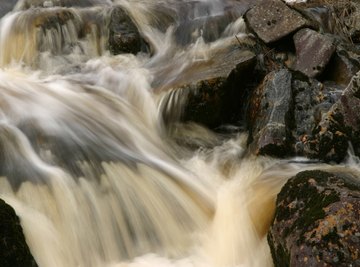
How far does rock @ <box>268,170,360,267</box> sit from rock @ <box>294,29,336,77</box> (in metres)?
2.68

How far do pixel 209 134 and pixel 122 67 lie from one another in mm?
2106

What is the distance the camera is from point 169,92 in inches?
256

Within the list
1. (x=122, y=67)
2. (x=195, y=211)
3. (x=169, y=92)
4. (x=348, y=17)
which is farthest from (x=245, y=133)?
(x=348, y=17)

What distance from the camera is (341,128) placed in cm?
526

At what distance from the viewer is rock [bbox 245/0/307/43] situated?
287 inches

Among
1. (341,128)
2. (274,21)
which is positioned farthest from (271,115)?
(274,21)

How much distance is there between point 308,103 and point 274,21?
1.99 meters

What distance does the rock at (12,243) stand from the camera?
11.9 feet

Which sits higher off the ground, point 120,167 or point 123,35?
point 123,35

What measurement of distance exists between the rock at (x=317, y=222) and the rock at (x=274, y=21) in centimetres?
350

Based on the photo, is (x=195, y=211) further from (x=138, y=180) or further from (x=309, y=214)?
(x=309, y=214)

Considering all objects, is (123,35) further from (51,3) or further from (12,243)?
(12,243)

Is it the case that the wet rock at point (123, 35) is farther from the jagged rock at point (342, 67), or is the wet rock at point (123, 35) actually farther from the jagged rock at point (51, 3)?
the jagged rock at point (342, 67)

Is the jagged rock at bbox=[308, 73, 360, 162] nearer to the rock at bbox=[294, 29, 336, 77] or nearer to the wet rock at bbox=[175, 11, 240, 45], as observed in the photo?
the rock at bbox=[294, 29, 336, 77]
